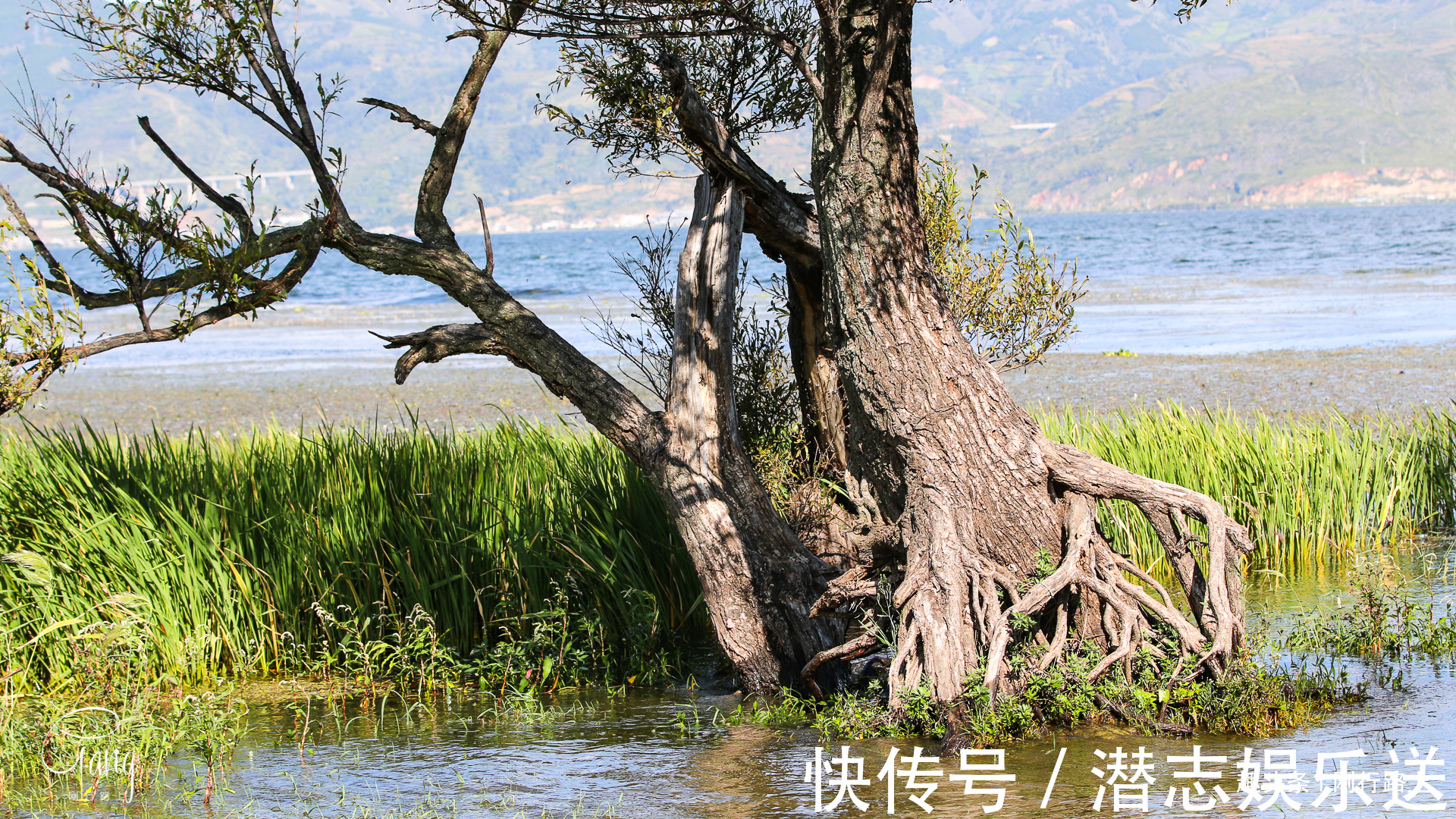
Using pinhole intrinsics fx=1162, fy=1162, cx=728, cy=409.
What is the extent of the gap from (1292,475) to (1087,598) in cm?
379

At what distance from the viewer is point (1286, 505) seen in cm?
875

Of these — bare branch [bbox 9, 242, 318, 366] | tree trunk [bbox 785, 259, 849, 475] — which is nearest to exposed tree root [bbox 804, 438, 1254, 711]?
tree trunk [bbox 785, 259, 849, 475]

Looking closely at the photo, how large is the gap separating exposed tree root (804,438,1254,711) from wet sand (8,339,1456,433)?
9.47 m

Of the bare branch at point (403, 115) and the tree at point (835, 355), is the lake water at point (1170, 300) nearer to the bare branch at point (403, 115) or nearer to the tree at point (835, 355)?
the tree at point (835, 355)

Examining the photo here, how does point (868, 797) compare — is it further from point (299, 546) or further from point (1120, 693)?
point (299, 546)

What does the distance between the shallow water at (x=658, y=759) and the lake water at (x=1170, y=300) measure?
10.5ft

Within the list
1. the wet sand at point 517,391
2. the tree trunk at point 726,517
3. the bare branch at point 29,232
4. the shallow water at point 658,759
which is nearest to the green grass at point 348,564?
the shallow water at point 658,759

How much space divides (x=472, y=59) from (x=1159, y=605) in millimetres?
4806

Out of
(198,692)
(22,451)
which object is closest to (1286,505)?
(198,692)

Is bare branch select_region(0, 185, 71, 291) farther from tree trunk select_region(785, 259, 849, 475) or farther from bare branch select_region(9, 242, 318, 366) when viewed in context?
tree trunk select_region(785, 259, 849, 475)

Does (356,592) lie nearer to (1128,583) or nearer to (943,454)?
(943,454)

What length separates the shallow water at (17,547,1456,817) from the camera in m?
4.89

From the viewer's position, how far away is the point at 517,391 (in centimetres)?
2045

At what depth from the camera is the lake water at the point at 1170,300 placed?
86.9 feet
